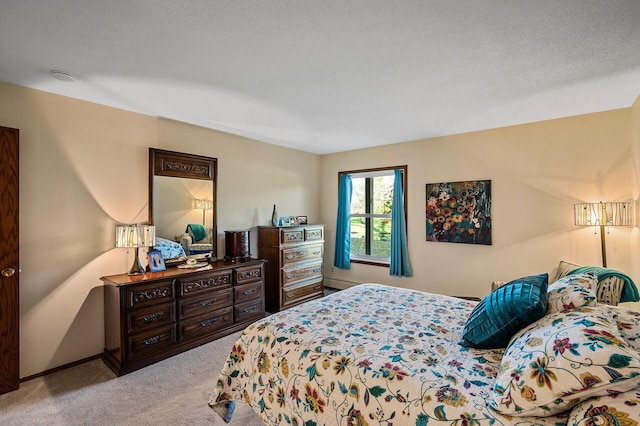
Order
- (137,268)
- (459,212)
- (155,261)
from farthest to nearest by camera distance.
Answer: (459,212) < (155,261) < (137,268)

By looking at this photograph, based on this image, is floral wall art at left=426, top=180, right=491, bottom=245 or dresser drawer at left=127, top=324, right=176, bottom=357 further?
floral wall art at left=426, top=180, right=491, bottom=245

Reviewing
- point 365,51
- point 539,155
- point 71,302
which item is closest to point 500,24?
point 365,51

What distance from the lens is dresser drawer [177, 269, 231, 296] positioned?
3.13m

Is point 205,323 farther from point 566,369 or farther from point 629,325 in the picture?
point 629,325

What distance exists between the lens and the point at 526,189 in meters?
3.73

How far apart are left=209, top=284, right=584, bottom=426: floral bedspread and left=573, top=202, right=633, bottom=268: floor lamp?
6.17ft

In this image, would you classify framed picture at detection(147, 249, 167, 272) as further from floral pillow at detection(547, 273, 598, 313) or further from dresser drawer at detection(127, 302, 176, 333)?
floral pillow at detection(547, 273, 598, 313)

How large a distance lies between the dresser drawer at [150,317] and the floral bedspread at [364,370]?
132 centimetres

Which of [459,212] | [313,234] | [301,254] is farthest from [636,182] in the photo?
[301,254]

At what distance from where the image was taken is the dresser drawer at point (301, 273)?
14.4ft

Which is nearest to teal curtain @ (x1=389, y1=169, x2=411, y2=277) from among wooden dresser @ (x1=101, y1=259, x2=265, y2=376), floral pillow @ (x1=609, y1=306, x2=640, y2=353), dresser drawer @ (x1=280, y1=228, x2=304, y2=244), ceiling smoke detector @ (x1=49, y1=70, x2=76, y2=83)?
dresser drawer @ (x1=280, y1=228, x2=304, y2=244)

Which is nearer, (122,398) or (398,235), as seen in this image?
(122,398)

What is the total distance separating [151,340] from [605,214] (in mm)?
4602

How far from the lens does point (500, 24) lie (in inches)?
69.7
